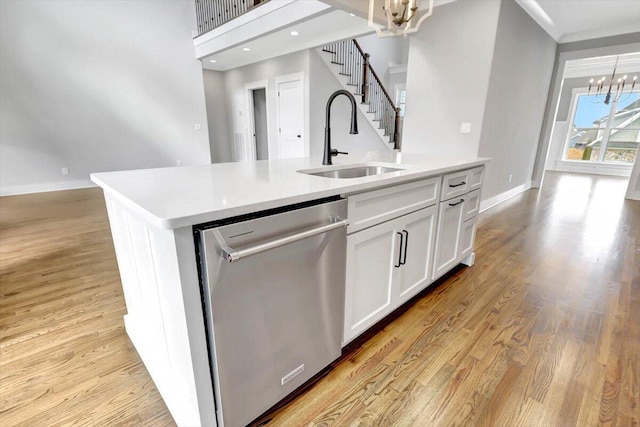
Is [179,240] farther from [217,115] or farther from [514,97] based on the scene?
[217,115]

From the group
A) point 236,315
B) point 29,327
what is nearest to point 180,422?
point 236,315

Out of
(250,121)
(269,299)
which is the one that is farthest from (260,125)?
(269,299)

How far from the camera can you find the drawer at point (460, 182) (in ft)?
5.93

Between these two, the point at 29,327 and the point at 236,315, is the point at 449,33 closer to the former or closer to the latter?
the point at 236,315

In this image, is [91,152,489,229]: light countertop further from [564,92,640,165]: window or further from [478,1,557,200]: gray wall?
[564,92,640,165]: window

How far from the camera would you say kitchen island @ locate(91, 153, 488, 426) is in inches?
30.9

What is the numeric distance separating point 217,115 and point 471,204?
693cm

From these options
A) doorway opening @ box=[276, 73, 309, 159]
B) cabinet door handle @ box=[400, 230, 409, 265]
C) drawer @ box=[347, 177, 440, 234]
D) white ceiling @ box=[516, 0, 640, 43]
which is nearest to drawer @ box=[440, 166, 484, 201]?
drawer @ box=[347, 177, 440, 234]

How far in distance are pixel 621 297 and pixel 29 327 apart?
3.61 meters

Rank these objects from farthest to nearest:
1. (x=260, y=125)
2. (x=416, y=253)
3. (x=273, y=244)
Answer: (x=260, y=125) → (x=416, y=253) → (x=273, y=244)

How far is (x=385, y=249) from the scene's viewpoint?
57.0 inches

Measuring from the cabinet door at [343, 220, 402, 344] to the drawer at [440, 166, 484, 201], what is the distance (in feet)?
1.75

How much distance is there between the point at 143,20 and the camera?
5.16 m

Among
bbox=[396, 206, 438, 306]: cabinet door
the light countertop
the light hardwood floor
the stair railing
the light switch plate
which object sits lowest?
the light hardwood floor
